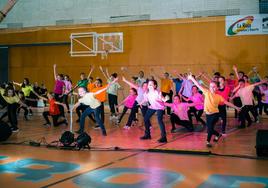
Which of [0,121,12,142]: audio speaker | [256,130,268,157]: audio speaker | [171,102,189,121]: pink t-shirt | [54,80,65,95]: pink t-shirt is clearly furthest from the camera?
[54,80,65,95]: pink t-shirt

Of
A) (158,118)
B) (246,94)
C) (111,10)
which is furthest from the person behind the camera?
(111,10)

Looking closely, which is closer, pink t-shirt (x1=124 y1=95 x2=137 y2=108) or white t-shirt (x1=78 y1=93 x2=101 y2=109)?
white t-shirt (x1=78 y1=93 x2=101 y2=109)

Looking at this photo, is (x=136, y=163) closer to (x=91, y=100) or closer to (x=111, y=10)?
(x=91, y=100)

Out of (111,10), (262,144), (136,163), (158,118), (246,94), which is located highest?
(111,10)

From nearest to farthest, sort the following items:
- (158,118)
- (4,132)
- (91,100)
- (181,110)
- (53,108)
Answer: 1. (158,118)
2. (4,132)
3. (91,100)
4. (181,110)
5. (53,108)

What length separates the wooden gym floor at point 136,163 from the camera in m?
6.57

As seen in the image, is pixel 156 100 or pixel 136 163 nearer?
pixel 136 163

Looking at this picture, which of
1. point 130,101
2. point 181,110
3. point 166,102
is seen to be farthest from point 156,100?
point 130,101

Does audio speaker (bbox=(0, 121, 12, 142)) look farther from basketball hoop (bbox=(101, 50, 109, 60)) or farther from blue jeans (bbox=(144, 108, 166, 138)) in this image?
basketball hoop (bbox=(101, 50, 109, 60))

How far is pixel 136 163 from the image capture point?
317 inches

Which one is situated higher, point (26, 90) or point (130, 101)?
point (26, 90)

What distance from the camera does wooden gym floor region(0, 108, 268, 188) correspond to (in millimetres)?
6570

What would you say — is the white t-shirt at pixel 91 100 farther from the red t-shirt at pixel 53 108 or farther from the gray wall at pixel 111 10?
the gray wall at pixel 111 10

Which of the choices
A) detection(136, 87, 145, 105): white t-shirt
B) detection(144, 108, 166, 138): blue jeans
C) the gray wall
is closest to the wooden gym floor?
detection(144, 108, 166, 138): blue jeans
